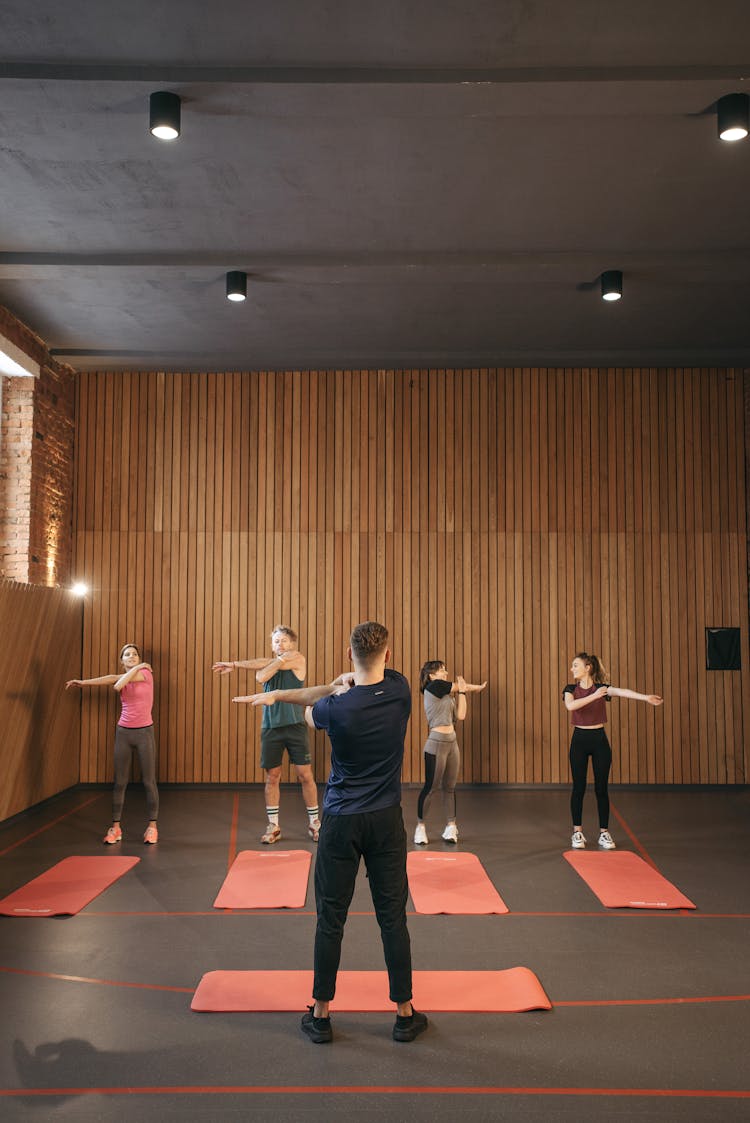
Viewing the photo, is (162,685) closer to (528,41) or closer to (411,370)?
(411,370)

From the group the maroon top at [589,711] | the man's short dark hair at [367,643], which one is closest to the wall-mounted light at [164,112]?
the man's short dark hair at [367,643]

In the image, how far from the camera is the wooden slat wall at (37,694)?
738 centimetres

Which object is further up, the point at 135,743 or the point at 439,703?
the point at 439,703

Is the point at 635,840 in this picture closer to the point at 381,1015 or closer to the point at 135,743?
the point at 381,1015

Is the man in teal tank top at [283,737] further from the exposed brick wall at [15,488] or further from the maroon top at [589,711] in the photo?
the exposed brick wall at [15,488]

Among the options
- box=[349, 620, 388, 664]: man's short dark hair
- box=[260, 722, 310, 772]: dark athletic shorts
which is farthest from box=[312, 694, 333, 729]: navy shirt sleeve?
box=[260, 722, 310, 772]: dark athletic shorts

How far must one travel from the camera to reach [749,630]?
939 centimetres

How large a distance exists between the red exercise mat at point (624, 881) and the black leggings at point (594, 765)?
1.08ft

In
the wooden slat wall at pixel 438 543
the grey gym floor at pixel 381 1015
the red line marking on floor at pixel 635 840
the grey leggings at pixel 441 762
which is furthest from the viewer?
the wooden slat wall at pixel 438 543

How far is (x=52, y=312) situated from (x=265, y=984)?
20.5 feet

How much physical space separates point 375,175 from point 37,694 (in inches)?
223

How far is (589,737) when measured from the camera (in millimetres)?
6871

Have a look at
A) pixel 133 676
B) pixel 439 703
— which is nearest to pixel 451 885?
pixel 439 703

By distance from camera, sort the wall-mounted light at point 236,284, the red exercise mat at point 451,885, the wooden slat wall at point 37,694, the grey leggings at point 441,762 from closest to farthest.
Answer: the red exercise mat at point 451,885
the grey leggings at point 441,762
the wall-mounted light at point 236,284
the wooden slat wall at point 37,694
